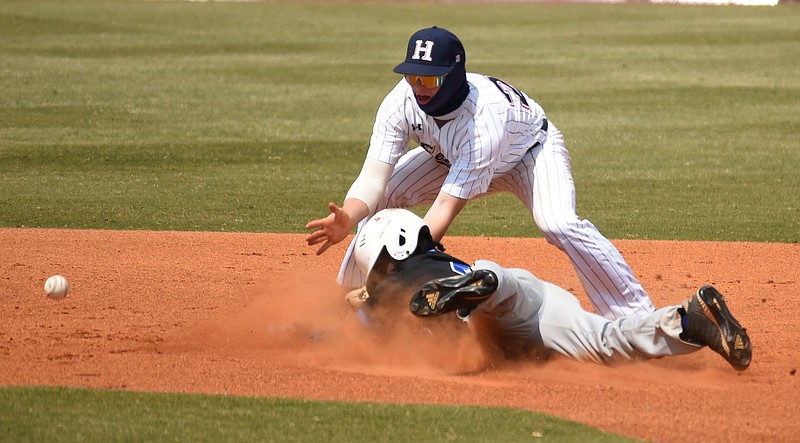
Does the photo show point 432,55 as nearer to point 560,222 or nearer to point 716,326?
point 560,222

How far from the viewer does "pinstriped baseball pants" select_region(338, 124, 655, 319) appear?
5.79 metres

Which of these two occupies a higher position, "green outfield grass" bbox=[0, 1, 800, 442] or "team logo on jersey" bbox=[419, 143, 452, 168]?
"team logo on jersey" bbox=[419, 143, 452, 168]

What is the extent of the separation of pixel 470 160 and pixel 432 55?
1.82 ft

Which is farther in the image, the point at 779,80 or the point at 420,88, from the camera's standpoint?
the point at 779,80

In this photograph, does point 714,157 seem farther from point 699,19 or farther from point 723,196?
point 699,19

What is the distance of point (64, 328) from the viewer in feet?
19.5

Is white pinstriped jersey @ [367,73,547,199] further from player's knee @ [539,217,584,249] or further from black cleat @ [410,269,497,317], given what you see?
black cleat @ [410,269,497,317]

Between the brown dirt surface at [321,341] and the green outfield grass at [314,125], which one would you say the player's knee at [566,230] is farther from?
the green outfield grass at [314,125]

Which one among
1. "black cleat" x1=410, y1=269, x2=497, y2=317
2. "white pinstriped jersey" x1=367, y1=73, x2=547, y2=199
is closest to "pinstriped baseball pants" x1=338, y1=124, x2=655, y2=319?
"white pinstriped jersey" x1=367, y1=73, x2=547, y2=199

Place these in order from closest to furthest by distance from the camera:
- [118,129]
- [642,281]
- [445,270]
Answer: [445,270] < [642,281] < [118,129]

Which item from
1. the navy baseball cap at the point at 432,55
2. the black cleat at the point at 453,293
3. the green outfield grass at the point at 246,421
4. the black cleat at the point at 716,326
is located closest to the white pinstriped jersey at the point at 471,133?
the navy baseball cap at the point at 432,55

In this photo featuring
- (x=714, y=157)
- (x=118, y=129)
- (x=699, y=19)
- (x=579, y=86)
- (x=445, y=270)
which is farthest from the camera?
(x=699, y=19)

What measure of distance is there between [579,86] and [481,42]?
14.5 ft

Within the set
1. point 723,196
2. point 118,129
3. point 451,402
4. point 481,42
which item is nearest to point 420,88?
point 451,402
